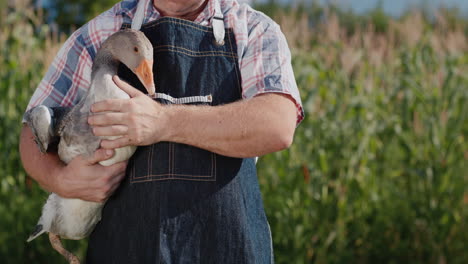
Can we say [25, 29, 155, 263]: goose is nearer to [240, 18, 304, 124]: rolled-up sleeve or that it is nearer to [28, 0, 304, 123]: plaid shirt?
[28, 0, 304, 123]: plaid shirt

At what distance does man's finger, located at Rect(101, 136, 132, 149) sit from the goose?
0.03 meters

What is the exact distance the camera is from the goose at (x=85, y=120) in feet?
5.71

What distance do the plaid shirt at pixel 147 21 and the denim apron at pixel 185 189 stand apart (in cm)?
5

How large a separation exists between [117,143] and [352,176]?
264 cm

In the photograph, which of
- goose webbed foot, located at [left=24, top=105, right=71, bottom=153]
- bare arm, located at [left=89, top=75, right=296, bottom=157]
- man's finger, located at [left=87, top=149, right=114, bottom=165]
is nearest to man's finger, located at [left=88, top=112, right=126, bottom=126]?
bare arm, located at [left=89, top=75, right=296, bottom=157]

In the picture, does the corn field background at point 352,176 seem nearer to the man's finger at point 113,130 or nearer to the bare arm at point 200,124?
the bare arm at point 200,124

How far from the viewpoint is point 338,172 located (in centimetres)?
411

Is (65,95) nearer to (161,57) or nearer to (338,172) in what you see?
(161,57)

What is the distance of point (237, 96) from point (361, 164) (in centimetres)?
242

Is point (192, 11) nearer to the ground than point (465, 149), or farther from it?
farther from it

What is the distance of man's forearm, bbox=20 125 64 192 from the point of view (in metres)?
1.89

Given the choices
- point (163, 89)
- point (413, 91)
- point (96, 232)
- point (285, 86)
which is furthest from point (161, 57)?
point (413, 91)

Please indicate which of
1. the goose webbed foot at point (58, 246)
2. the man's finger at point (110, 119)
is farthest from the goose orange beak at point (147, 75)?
the goose webbed foot at point (58, 246)

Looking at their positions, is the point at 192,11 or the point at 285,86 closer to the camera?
the point at 285,86
